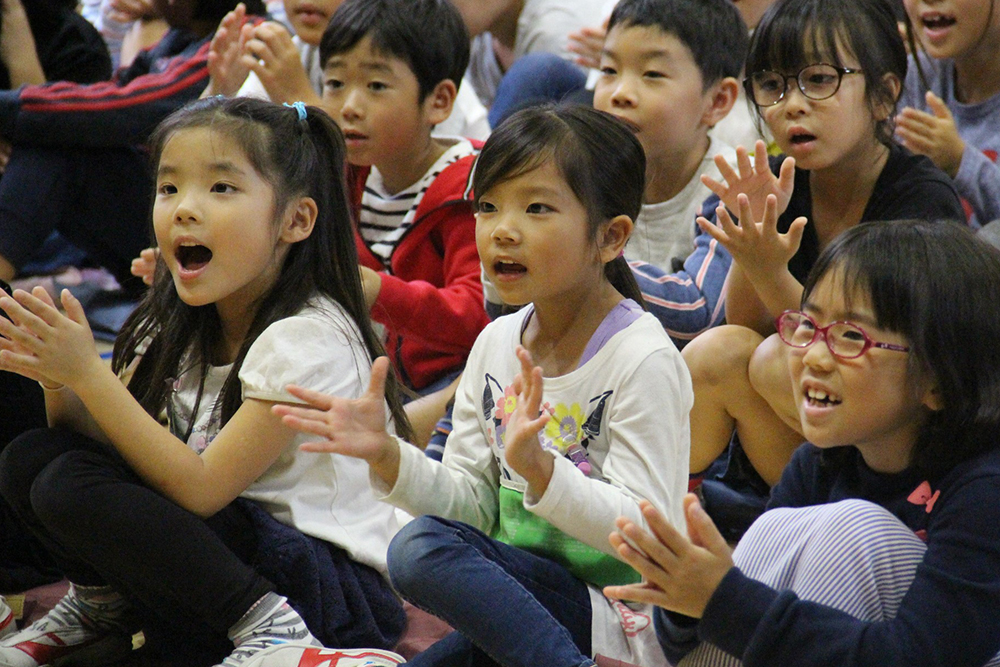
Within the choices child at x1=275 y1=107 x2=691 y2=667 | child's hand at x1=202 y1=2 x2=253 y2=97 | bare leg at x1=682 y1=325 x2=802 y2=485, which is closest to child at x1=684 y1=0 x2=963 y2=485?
bare leg at x1=682 y1=325 x2=802 y2=485

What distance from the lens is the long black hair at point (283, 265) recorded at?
5.16ft

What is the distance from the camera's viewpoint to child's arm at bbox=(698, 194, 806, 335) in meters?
1.51

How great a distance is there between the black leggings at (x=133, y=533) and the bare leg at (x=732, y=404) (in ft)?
2.22

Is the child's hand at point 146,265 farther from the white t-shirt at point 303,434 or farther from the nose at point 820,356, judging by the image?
the nose at point 820,356

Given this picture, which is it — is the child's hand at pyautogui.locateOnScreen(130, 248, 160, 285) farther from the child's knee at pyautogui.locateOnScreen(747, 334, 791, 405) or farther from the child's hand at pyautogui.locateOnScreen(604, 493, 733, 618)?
the child's hand at pyautogui.locateOnScreen(604, 493, 733, 618)

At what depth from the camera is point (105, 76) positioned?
132 inches

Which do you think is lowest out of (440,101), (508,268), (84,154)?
(508,268)

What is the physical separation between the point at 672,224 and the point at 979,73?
2.35 feet

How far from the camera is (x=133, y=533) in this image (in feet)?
4.50

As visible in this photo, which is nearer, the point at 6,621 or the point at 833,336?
the point at 833,336

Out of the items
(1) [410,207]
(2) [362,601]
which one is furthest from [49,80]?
(2) [362,601]

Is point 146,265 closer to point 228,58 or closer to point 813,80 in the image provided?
point 228,58

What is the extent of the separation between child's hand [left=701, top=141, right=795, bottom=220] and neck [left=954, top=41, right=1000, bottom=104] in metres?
0.85

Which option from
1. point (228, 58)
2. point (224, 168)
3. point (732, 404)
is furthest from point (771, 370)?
point (228, 58)
